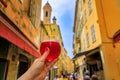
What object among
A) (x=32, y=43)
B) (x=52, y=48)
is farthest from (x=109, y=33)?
(x=52, y=48)

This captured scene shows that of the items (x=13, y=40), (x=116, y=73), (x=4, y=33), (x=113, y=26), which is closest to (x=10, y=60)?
(x=13, y=40)

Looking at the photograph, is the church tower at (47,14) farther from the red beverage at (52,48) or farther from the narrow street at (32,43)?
the red beverage at (52,48)

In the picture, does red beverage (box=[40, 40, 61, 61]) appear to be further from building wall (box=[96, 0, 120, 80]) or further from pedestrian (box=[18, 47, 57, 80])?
Result: building wall (box=[96, 0, 120, 80])

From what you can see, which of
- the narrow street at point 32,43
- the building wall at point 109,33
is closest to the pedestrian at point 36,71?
the narrow street at point 32,43

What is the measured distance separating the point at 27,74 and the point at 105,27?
33.6ft

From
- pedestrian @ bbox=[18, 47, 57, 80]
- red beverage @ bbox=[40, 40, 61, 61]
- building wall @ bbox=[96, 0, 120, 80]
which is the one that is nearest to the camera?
pedestrian @ bbox=[18, 47, 57, 80]

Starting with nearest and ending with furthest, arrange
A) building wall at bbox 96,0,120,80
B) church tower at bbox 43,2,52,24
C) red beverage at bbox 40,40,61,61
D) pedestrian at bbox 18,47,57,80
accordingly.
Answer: pedestrian at bbox 18,47,57,80 < red beverage at bbox 40,40,61,61 < building wall at bbox 96,0,120,80 < church tower at bbox 43,2,52,24

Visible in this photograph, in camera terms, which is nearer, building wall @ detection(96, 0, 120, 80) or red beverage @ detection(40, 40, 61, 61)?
red beverage @ detection(40, 40, 61, 61)

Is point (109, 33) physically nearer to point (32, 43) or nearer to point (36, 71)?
point (32, 43)

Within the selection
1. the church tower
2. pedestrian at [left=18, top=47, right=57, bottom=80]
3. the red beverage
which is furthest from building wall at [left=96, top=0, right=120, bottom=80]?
the church tower

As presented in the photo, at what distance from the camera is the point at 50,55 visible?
1633mm

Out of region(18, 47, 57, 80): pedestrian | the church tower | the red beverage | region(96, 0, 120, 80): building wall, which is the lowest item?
region(18, 47, 57, 80): pedestrian

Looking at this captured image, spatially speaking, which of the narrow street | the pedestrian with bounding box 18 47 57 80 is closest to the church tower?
the narrow street

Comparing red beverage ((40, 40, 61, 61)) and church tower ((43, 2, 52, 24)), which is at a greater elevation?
church tower ((43, 2, 52, 24))
